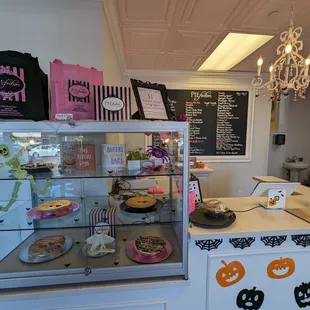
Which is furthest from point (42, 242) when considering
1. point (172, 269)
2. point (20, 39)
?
point (20, 39)

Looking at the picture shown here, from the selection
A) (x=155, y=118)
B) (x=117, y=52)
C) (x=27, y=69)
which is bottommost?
(x=155, y=118)

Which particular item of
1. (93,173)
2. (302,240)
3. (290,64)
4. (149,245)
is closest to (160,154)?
(93,173)

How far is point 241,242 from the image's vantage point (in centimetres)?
112

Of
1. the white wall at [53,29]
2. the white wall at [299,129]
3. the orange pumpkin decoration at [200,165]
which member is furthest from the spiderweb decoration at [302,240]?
the white wall at [299,129]

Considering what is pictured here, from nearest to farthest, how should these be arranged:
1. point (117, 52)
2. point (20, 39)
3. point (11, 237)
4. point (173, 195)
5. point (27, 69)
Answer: point (27, 69)
point (11, 237)
point (173, 195)
point (20, 39)
point (117, 52)

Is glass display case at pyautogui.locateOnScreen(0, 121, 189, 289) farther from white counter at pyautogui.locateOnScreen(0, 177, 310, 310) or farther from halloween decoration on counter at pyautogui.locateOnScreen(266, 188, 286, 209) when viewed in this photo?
halloween decoration on counter at pyautogui.locateOnScreen(266, 188, 286, 209)

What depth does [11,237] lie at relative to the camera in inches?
43.9

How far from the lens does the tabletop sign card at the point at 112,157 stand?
112cm

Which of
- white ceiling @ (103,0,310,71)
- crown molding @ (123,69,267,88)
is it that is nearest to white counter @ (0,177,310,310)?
white ceiling @ (103,0,310,71)

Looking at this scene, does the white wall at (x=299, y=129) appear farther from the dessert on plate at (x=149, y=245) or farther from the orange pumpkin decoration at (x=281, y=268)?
the dessert on plate at (x=149, y=245)

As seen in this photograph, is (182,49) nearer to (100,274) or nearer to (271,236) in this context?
(271,236)

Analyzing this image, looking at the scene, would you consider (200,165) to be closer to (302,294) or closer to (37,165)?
(302,294)

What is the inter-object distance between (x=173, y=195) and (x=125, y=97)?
2.13 ft

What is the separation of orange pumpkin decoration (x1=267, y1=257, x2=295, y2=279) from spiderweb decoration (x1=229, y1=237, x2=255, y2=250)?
186 millimetres
